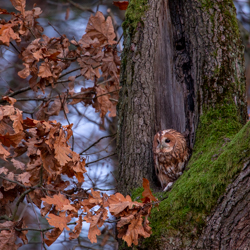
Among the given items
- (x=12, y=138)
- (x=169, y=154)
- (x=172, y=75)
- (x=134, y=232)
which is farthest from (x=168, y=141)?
(x=12, y=138)

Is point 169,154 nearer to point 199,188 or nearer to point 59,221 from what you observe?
point 199,188

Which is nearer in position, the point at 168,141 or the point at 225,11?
the point at 168,141

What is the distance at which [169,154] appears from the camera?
10.3 ft

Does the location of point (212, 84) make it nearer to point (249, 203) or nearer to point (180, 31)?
point (180, 31)

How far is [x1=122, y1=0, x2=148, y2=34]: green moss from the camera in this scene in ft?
10.8

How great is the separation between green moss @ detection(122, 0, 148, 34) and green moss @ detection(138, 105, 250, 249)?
4.75 ft

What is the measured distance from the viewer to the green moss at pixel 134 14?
329cm

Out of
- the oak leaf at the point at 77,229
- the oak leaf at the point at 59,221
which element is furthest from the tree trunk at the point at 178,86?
the oak leaf at the point at 59,221

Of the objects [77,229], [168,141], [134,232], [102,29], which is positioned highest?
[102,29]

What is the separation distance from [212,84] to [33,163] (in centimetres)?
180

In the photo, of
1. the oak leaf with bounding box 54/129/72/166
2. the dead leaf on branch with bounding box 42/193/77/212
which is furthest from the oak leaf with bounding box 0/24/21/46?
the dead leaf on branch with bounding box 42/193/77/212

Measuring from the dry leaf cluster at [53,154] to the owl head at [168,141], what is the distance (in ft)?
2.52

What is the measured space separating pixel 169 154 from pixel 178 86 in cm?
74

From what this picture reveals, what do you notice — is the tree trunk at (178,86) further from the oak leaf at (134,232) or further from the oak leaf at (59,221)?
the oak leaf at (59,221)
